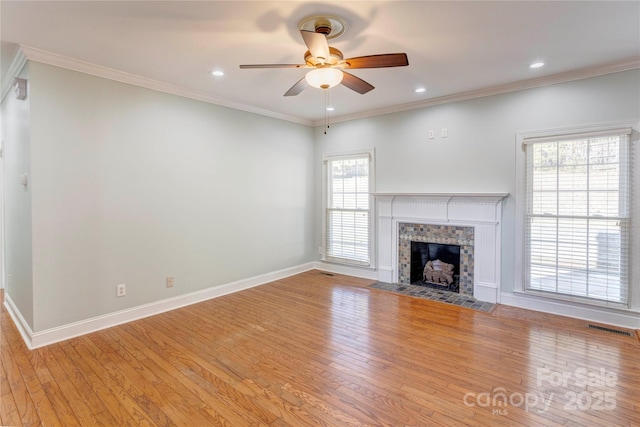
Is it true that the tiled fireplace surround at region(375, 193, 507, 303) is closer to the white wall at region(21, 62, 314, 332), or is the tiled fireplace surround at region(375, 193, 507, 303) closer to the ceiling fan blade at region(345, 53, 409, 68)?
the white wall at region(21, 62, 314, 332)

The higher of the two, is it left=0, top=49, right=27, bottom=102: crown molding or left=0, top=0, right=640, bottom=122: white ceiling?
left=0, top=0, right=640, bottom=122: white ceiling

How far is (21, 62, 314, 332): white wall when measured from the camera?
3.03 meters

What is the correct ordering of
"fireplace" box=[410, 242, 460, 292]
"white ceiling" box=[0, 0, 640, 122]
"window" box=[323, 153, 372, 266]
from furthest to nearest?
"window" box=[323, 153, 372, 266]
"fireplace" box=[410, 242, 460, 292]
"white ceiling" box=[0, 0, 640, 122]

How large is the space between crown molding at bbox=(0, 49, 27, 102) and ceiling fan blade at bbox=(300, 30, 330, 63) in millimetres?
2615

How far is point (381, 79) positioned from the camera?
3.69 m

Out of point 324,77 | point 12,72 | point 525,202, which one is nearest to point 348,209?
point 525,202

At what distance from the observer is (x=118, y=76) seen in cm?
338

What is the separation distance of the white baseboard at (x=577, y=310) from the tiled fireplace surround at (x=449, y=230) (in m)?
0.22

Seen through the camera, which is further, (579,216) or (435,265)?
(435,265)

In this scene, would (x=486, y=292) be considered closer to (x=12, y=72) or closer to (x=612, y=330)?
(x=612, y=330)

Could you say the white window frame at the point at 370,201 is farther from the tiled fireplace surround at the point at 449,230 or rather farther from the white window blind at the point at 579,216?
the white window blind at the point at 579,216

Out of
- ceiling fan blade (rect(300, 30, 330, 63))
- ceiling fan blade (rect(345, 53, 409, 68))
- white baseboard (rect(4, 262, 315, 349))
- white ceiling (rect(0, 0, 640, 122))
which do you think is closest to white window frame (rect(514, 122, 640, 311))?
white ceiling (rect(0, 0, 640, 122))

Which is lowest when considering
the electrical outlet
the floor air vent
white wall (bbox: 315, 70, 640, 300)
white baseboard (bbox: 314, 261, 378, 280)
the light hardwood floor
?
the light hardwood floor

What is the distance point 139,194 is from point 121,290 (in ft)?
3.45
